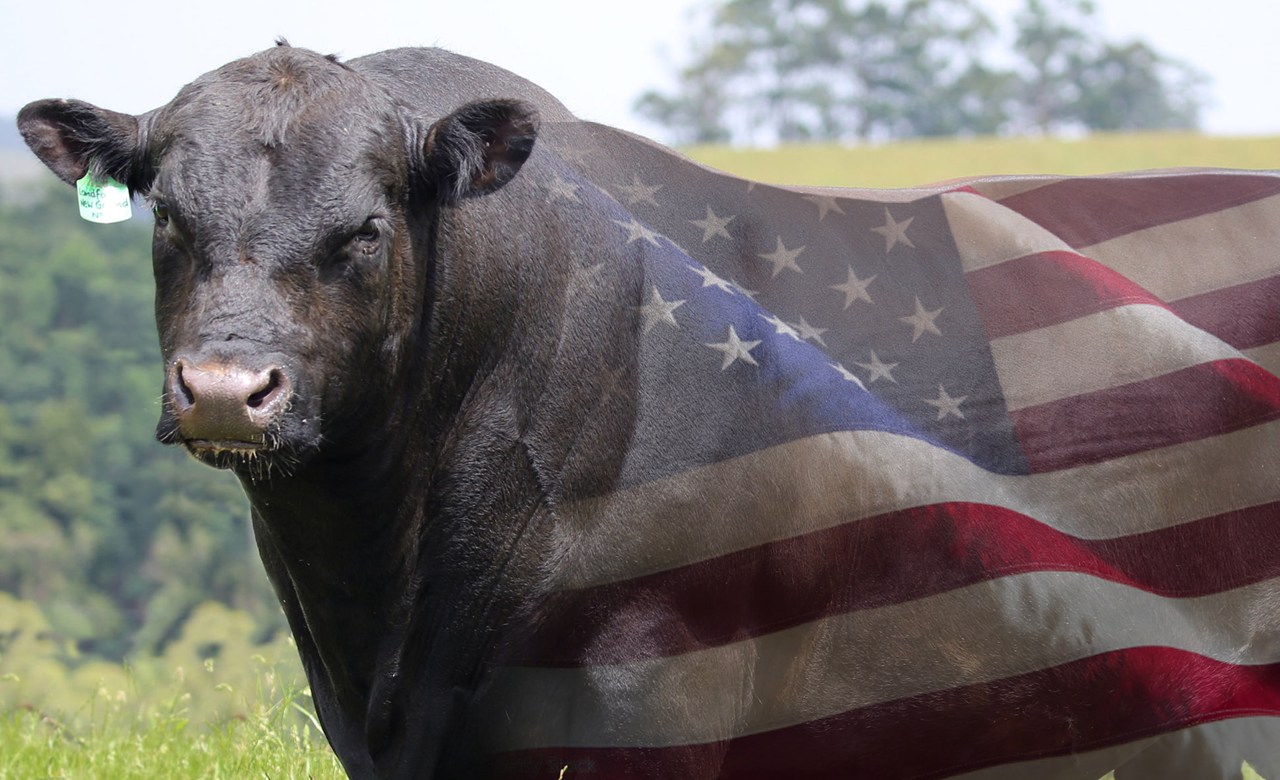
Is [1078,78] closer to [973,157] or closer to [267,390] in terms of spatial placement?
[973,157]

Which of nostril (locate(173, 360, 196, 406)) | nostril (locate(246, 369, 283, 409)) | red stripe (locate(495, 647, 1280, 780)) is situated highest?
nostril (locate(173, 360, 196, 406))

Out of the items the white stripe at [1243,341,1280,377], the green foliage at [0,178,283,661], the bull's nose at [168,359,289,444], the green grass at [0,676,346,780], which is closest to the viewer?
the bull's nose at [168,359,289,444]

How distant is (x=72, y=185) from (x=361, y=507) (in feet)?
3.92

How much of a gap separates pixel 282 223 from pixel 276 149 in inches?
8.2

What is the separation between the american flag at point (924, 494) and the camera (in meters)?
3.80

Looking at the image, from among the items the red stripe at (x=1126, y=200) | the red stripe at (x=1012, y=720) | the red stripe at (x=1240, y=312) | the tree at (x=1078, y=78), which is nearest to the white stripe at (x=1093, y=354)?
the red stripe at (x=1240, y=312)

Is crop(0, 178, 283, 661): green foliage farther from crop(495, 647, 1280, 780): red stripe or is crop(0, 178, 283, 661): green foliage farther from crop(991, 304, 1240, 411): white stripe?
crop(991, 304, 1240, 411): white stripe

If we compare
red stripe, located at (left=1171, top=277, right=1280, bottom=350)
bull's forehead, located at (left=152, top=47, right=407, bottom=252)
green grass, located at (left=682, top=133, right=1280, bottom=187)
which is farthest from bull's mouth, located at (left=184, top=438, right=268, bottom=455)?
green grass, located at (left=682, top=133, right=1280, bottom=187)

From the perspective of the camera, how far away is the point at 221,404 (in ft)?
9.87

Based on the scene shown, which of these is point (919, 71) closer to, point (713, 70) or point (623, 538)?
point (713, 70)

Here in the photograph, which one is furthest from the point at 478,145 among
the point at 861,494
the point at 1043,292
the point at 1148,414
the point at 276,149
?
the point at 1148,414

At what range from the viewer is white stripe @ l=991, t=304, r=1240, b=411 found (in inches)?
176

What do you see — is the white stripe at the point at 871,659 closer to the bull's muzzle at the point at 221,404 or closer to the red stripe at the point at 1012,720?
the red stripe at the point at 1012,720

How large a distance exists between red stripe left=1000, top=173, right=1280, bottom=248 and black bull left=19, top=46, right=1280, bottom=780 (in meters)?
0.10
